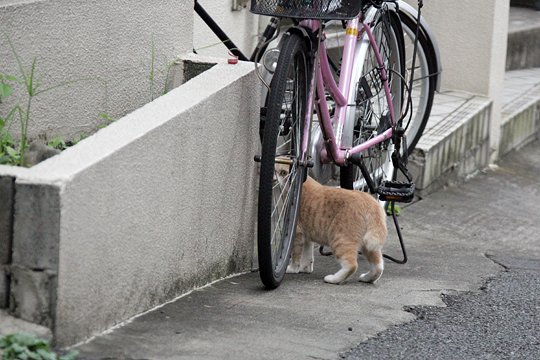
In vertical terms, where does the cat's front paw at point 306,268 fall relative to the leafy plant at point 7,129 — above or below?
below

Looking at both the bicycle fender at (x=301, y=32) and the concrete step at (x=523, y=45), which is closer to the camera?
the bicycle fender at (x=301, y=32)

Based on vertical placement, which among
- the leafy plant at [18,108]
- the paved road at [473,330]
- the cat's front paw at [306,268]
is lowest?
the paved road at [473,330]

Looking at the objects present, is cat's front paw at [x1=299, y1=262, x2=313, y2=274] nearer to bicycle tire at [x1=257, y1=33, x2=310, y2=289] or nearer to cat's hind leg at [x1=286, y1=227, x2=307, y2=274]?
cat's hind leg at [x1=286, y1=227, x2=307, y2=274]

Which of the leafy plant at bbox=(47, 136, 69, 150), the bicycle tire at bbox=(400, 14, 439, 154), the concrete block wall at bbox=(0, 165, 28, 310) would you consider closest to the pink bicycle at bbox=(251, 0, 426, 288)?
the bicycle tire at bbox=(400, 14, 439, 154)

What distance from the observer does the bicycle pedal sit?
5.96 meters

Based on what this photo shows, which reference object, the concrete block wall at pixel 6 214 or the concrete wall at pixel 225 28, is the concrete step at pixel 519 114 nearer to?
the concrete wall at pixel 225 28

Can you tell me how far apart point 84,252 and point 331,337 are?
110 cm

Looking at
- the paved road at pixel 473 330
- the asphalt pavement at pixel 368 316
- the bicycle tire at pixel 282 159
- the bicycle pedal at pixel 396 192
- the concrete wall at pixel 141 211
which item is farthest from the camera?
the bicycle pedal at pixel 396 192

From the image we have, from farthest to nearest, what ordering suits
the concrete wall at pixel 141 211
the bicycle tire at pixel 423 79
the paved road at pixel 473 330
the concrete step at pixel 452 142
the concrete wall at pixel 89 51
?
the concrete step at pixel 452 142 < the bicycle tire at pixel 423 79 < the concrete wall at pixel 89 51 < the paved road at pixel 473 330 < the concrete wall at pixel 141 211

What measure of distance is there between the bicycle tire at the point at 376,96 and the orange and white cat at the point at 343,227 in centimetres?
54

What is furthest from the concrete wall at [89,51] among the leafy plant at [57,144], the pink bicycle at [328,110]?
the pink bicycle at [328,110]

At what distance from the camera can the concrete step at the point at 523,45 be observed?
12.0 metres

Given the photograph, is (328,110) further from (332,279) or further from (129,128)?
(129,128)

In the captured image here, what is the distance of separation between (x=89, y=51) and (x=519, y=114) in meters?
5.82
